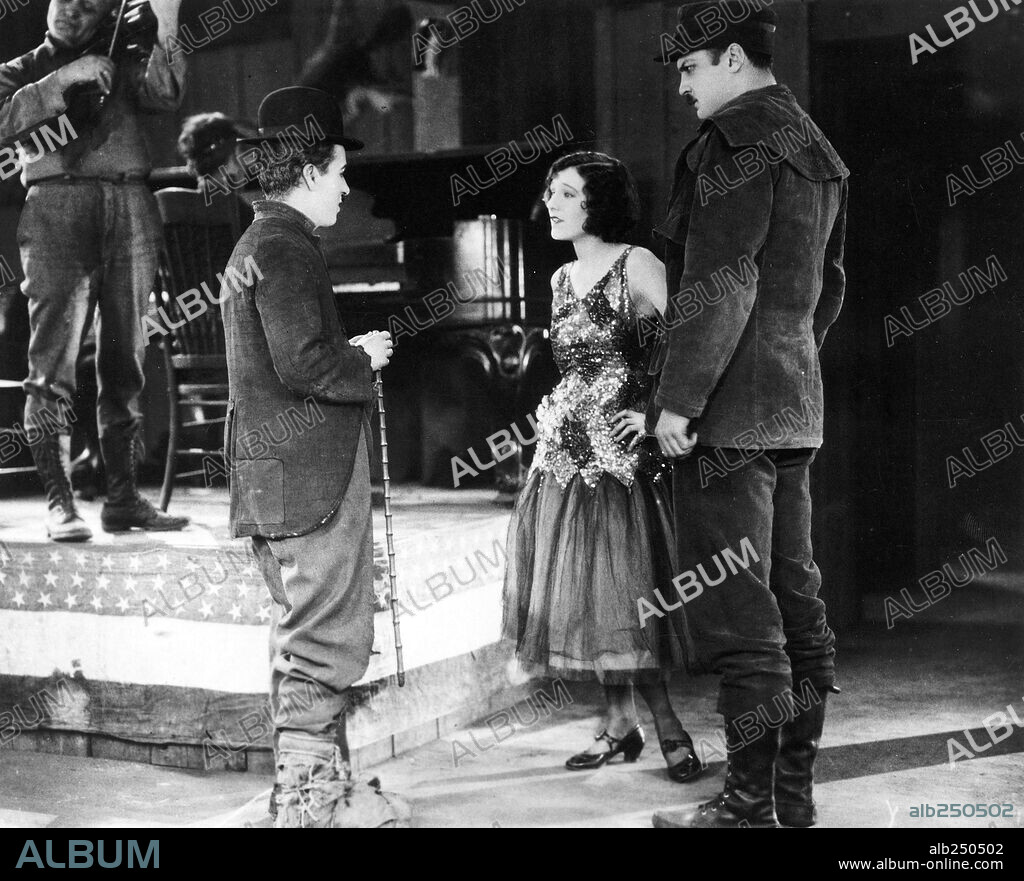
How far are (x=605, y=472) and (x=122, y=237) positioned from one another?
5.90 ft

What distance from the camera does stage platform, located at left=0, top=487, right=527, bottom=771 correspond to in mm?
3684

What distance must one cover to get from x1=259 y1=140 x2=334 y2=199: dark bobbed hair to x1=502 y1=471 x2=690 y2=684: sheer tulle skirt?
1.15 meters

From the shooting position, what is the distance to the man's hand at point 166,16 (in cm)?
387

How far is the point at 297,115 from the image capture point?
3.04m

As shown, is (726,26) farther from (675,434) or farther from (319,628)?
(319,628)

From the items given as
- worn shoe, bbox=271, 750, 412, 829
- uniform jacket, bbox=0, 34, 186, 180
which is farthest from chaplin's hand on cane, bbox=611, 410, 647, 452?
uniform jacket, bbox=0, 34, 186, 180

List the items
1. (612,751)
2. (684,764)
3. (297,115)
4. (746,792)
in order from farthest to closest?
(612,751) → (684,764) → (297,115) → (746,792)

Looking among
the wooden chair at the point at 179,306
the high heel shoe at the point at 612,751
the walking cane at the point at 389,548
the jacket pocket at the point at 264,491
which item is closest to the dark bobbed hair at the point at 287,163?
the walking cane at the point at 389,548

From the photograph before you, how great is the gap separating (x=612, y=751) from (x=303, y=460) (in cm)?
137

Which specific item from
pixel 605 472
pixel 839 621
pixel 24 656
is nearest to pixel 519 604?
pixel 605 472

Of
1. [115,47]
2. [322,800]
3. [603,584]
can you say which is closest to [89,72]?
[115,47]

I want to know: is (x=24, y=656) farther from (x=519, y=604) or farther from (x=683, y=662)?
(x=683, y=662)

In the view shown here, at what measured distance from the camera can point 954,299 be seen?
13.2 ft

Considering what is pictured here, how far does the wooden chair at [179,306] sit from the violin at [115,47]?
13.1 inches
